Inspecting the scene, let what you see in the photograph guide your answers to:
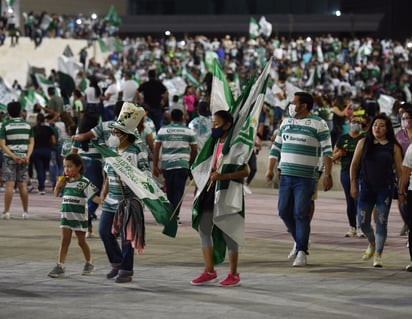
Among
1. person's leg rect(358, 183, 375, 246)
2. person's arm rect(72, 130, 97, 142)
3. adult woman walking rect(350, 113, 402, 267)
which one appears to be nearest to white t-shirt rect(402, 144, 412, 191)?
adult woman walking rect(350, 113, 402, 267)

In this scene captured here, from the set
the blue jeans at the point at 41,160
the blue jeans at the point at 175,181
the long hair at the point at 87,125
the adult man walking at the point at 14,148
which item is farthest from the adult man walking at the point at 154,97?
the long hair at the point at 87,125

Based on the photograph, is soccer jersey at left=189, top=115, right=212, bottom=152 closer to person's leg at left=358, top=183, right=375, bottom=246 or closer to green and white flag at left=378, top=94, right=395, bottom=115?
person's leg at left=358, top=183, right=375, bottom=246

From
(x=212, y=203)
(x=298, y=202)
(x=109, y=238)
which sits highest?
(x=212, y=203)

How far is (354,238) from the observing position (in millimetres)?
16109

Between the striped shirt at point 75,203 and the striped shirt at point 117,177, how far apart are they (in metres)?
0.45

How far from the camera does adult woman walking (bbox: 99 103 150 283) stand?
38.8 ft

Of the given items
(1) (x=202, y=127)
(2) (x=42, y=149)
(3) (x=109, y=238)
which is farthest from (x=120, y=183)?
(2) (x=42, y=149)

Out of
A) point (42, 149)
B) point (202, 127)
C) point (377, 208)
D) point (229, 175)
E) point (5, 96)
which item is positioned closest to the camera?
point (229, 175)

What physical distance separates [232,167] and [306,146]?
1.78 m

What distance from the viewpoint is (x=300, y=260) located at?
42.7ft

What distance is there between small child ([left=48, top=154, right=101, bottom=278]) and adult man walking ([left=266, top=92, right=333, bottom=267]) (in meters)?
2.15

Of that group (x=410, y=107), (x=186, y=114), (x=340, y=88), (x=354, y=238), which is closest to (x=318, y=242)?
(x=354, y=238)

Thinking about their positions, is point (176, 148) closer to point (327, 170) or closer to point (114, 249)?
point (327, 170)

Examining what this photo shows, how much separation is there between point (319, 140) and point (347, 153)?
9.43 ft
